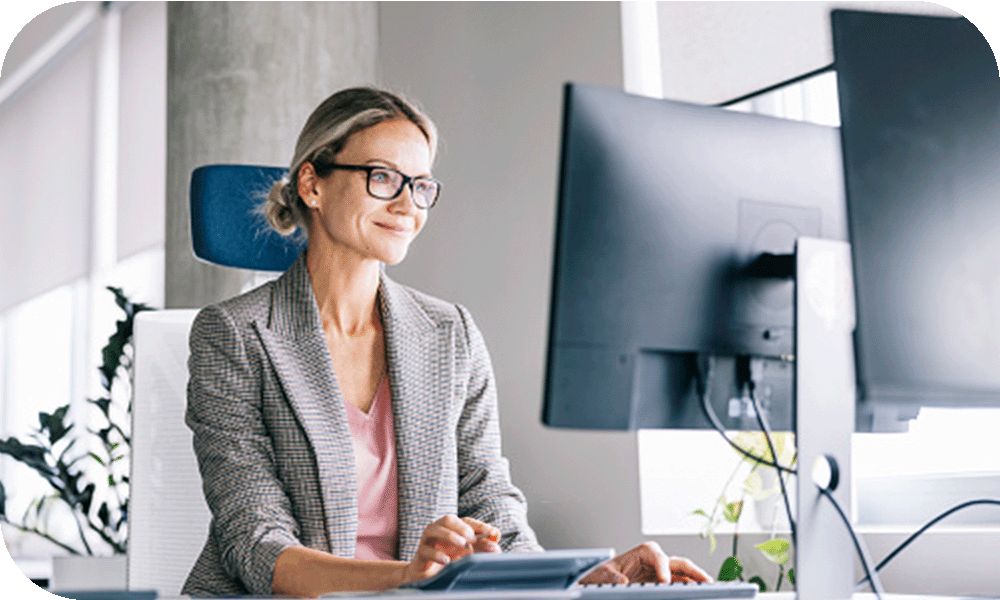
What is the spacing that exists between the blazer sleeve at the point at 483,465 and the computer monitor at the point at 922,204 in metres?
0.75

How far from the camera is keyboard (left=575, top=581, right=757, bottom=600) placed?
1.04m

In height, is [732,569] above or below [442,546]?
below

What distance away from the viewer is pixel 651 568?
1.38 m

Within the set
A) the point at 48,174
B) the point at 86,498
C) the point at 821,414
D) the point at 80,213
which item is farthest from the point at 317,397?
the point at 48,174

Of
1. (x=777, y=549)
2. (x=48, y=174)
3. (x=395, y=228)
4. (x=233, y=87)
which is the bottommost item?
(x=777, y=549)

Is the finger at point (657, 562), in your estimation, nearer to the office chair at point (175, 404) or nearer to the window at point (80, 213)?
the office chair at point (175, 404)

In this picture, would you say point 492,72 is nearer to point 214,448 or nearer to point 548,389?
point 214,448

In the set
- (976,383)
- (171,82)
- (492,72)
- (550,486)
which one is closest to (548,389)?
(976,383)

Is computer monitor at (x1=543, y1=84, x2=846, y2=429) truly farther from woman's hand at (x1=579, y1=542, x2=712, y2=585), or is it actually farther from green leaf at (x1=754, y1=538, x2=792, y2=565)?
green leaf at (x1=754, y1=538, x2=792, y2=565)

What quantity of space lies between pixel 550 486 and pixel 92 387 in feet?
12.6

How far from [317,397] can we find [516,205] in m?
2.26

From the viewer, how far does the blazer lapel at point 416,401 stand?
1.80 meters

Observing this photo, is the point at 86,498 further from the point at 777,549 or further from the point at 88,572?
the point at 777,549

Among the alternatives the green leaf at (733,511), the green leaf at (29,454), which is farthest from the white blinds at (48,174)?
the green leaf at (733,511)
